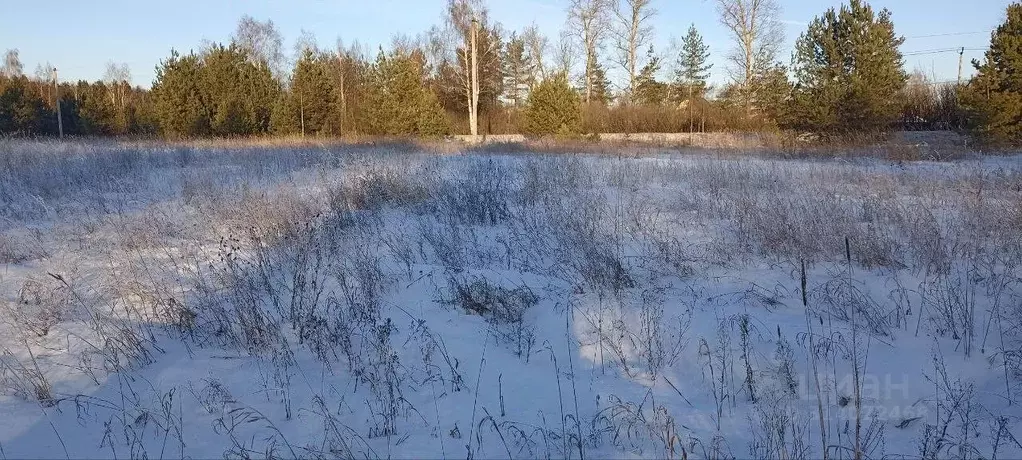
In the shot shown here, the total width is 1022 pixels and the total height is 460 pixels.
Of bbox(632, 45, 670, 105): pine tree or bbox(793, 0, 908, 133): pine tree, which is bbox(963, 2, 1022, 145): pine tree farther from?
bbox(632, 45, 670, 105): pine tree

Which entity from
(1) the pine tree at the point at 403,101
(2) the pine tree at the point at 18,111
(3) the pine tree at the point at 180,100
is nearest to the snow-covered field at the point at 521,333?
(1) the pine tree at the point at 403,101

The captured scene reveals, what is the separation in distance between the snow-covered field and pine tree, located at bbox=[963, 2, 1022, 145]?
12.9 meters

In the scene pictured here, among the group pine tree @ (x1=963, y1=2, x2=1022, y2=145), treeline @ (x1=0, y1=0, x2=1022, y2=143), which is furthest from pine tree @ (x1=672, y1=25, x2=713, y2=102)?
pine tree @ (x1=963, y1=2, x2=1022, y2=145)

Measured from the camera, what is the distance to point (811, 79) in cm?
2044

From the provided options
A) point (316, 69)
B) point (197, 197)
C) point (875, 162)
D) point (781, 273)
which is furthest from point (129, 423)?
point (316, 69)

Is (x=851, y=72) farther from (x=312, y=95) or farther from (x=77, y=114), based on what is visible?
(x=77, y=114)

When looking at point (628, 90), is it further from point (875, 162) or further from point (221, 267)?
point (221, 267)

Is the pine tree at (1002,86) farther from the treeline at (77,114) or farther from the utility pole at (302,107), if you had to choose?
the treeline at (77,114)

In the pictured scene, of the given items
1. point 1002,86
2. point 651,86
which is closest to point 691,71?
point 651,86

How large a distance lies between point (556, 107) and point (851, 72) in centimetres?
982

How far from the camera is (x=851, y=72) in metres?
19.5

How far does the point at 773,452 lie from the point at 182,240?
5307mm

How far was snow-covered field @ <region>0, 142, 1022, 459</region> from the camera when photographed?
263 cm

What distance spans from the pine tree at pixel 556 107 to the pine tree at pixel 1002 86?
1216 cm
